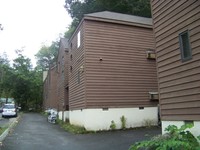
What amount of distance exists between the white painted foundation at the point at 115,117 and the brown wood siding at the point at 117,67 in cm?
37

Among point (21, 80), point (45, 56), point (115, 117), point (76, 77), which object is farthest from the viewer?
point (45, 56)

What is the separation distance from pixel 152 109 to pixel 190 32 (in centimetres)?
1057

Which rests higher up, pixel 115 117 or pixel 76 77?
pixel 76 77

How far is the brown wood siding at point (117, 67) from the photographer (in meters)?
16.5

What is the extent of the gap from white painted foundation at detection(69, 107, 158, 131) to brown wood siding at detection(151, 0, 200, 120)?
24.2 feet

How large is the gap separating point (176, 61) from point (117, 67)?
352 inches

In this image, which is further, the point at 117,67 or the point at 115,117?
the point at 117,67

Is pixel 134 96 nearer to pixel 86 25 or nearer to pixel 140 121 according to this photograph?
pixel 140 121

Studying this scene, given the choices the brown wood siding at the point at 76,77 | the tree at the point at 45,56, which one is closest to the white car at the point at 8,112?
the brown wood siding at the point at 76,77

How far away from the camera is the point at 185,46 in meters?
8.10

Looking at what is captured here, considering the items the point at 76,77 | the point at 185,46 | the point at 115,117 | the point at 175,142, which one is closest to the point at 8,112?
the point at 76,77

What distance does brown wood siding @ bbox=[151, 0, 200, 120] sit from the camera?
7.51m

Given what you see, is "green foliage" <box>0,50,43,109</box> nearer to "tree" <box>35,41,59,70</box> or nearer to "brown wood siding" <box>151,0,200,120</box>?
"tree" <box>35,41,59,70</box>

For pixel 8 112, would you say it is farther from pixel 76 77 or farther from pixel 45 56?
pixel 45 56
